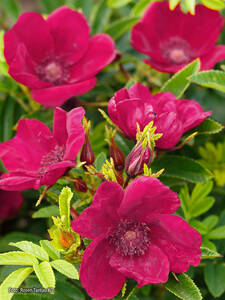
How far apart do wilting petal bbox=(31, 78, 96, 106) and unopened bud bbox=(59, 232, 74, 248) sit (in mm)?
239

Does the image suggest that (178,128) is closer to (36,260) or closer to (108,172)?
(108,172)

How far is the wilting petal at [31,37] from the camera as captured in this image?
0.77 m

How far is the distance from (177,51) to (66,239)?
0.46m

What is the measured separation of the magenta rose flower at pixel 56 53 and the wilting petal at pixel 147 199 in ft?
0.83

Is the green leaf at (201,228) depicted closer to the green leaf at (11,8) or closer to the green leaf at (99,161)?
the green leaf at (99,161)

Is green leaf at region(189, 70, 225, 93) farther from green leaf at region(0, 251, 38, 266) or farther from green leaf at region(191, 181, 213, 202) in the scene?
green leaf at region(0, 251, 38, 266)

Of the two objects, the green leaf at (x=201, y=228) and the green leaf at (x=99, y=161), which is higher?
→ the green leaf at (x=99, y=161)

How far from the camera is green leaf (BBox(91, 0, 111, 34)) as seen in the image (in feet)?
3.37

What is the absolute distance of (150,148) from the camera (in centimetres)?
58

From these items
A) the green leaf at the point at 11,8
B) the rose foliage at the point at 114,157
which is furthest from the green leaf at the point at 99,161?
the green leaf at the point at 11,8

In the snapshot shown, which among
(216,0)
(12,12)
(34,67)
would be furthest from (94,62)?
(12,12)

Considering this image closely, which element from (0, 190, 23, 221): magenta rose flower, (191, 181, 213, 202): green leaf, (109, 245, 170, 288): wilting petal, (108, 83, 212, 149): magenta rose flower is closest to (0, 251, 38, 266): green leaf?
(109, 245, 170, 288): wilting petal

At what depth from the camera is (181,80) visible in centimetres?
76

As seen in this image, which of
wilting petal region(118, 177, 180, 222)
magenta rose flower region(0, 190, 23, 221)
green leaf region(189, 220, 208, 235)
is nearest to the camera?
wilting petal region(118, 177, 180, 222)
